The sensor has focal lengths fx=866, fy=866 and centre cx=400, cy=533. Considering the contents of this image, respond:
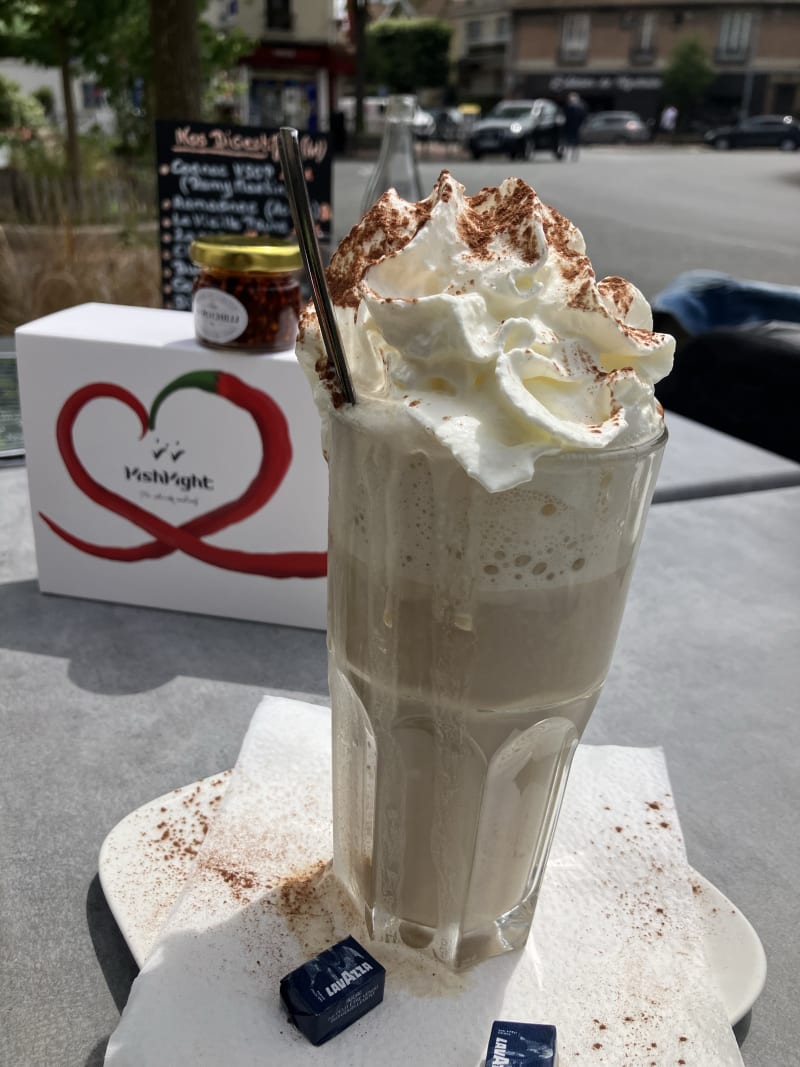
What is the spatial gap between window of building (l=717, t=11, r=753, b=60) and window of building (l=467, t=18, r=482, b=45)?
8.54m

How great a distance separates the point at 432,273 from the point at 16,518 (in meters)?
1.16

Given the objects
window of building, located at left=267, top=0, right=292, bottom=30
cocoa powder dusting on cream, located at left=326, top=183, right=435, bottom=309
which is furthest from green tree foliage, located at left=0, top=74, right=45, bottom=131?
window of building, located at left=267, top=0, right=292, bottom=30

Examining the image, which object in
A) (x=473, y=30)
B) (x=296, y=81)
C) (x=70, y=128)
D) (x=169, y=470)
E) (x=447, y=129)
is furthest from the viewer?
(x=473, y=30)

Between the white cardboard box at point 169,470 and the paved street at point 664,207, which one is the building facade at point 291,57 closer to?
the paved street at point 664,207

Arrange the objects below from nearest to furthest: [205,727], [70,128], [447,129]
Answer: [205,727] < [70,128] < [447,129]

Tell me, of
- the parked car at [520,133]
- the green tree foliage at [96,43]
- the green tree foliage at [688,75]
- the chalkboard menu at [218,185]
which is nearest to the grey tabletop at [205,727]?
the chalkboard menu at [218,185]

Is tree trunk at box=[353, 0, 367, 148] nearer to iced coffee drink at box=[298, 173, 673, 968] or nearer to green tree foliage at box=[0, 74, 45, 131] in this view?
green tree foliage at box=[0, 74, 45, 131]

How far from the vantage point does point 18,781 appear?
37.6 inches

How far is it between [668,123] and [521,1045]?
27.6 m

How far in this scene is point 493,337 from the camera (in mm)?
615

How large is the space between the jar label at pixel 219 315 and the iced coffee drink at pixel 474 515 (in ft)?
1.72

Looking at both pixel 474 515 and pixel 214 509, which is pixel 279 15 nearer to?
pixel 214 509

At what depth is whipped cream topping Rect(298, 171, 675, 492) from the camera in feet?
1.92

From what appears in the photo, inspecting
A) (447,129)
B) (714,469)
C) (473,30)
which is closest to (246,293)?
(714,469)
